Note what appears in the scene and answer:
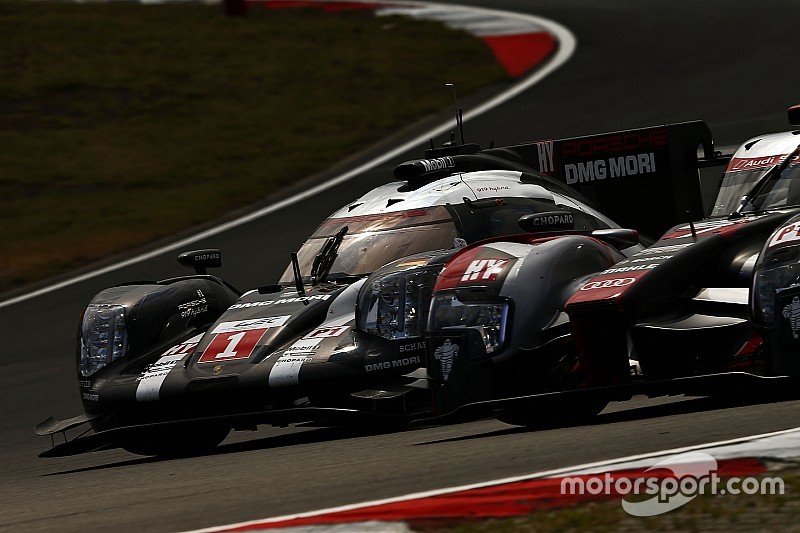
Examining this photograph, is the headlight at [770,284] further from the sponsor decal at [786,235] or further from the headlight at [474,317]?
the headlight at [474,317]

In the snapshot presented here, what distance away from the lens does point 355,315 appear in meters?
7.62

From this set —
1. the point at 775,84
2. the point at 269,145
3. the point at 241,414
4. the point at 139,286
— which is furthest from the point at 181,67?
the point at 241,414

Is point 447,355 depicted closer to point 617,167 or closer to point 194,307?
point 194,307

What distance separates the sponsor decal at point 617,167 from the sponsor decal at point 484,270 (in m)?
3.45

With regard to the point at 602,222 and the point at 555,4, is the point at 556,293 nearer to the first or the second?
the point at 602,222

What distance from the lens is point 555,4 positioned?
24094 mm

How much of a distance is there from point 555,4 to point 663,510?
20824mm

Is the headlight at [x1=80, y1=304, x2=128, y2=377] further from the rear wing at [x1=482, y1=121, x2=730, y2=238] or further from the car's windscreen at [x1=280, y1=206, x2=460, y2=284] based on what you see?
the rear wing at [x1=482, y1=121, x2=730, y2=238]

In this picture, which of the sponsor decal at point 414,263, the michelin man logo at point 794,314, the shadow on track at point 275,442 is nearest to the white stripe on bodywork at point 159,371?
the shadow on track at point 275,442

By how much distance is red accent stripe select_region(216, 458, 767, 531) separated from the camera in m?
4.29

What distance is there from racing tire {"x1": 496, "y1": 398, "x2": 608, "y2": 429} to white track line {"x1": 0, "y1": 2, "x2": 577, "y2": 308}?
8.34 metres

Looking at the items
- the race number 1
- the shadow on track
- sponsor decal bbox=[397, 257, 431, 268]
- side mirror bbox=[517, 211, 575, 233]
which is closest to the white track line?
the shadow on track

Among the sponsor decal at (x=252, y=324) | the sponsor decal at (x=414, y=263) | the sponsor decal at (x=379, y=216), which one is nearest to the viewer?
the sponsor decal at (x=414, y=263)

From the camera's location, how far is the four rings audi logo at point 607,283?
6355mm
